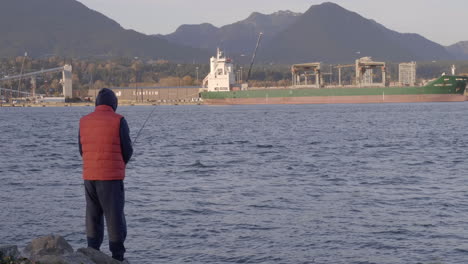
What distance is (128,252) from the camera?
905cm

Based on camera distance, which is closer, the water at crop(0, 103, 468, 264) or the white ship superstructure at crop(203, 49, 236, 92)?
the water at crop(0, 103, 468, 264)

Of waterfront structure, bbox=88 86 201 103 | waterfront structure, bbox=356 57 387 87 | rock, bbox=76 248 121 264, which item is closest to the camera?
rock, bbox=76 248 121 264

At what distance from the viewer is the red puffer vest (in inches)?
277

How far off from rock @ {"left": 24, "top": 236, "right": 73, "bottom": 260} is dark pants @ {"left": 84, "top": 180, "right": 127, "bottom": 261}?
47cm

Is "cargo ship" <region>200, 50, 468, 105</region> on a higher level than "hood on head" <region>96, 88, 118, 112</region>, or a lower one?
lower

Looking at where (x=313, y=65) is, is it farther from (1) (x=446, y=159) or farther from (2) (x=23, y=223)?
→ (2) (x=23, y=223)

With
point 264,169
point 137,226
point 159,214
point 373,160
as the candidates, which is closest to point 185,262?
point 137,226

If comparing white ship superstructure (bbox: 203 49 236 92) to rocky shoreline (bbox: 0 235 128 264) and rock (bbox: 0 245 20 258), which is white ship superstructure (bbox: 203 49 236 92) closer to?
rocky shoreline (bbox: 0 235 128 264)

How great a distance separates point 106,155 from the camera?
7070 millimetres

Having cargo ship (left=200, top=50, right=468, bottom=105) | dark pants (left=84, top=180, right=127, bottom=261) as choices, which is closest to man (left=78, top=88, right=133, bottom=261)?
dark pants (left=84, top=180, right=127, bottom=261)

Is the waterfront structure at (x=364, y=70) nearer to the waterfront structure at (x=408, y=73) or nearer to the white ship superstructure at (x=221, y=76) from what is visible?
the waterfront structure at (x=408, y=73)

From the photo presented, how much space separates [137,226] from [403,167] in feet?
32.6

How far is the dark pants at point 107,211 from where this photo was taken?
23.4 ft

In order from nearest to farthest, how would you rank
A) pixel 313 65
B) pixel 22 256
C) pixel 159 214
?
pixel 22 256
pixel 159 214
pixel 313 65
